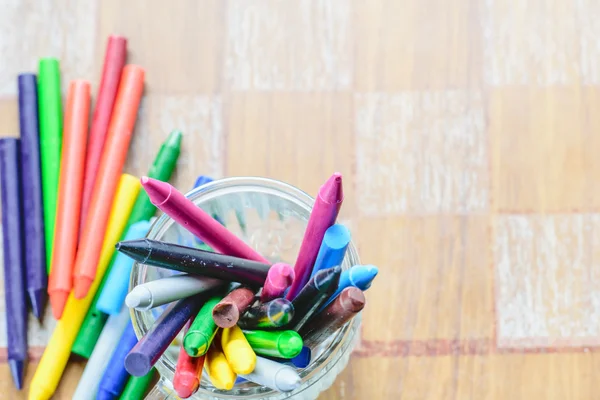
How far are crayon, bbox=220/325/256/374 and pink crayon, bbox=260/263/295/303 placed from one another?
0.07ft

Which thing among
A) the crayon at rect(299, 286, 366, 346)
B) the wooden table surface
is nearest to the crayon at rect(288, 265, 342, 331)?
the crayon at rect(299, 286, 366, 346)

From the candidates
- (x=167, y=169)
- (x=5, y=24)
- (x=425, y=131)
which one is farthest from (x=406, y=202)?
(x=5, y=24)

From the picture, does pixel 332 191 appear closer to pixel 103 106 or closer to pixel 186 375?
pixel 186 375

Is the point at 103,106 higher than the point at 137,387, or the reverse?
the point at 103,106

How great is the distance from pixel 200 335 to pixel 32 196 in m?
0.20

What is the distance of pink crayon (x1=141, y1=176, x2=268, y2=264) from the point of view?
0.27m

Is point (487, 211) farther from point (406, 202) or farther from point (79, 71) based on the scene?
point (79, 71)

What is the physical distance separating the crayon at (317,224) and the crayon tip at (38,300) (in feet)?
0.61

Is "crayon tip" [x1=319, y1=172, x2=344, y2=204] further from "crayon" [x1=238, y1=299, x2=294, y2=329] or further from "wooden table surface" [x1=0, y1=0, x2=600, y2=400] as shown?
"wooden table surface" [x1=0, y1=0, x2=600, y2=400]

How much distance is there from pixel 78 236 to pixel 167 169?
7 centimetres

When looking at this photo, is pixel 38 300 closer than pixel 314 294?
No

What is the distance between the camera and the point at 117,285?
1.30ft

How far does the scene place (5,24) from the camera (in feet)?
1.46

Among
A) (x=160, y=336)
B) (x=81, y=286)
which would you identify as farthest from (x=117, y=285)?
(x=160, y=336)
